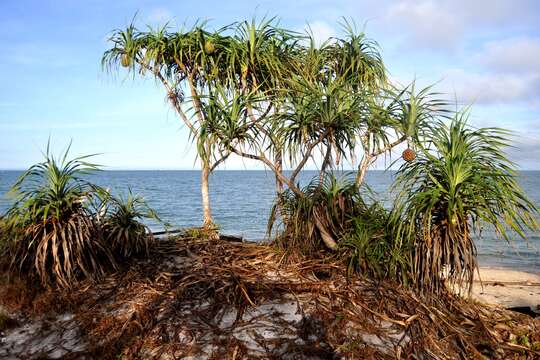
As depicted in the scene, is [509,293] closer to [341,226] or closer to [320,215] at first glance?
[341,226]

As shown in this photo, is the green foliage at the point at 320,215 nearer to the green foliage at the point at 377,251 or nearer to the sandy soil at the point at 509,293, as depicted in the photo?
the green foliage at the point at 377,251

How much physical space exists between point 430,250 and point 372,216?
102 centimetres

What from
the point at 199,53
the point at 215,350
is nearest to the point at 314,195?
the point at 215,350

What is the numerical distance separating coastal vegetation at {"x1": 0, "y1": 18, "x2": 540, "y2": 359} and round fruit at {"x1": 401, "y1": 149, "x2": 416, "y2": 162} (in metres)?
0.01

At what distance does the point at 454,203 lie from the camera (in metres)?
4.96

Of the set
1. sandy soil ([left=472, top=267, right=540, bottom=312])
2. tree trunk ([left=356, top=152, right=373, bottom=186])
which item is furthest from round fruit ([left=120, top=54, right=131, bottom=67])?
sandy soil ([left=472, top=267, right=540, bottom=312])

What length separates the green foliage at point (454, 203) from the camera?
4.96 metres

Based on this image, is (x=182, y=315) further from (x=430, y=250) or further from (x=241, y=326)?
(x=430, y=250)

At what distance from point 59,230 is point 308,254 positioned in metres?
3.21

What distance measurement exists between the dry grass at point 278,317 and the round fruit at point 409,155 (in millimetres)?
1544

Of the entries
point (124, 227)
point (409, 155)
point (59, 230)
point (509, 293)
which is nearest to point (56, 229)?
point (59, 230)

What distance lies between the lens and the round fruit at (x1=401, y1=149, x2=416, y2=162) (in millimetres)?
5555

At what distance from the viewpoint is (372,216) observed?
6012 mm

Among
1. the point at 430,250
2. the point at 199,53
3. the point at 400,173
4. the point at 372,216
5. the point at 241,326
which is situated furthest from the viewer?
the point at 199,53
